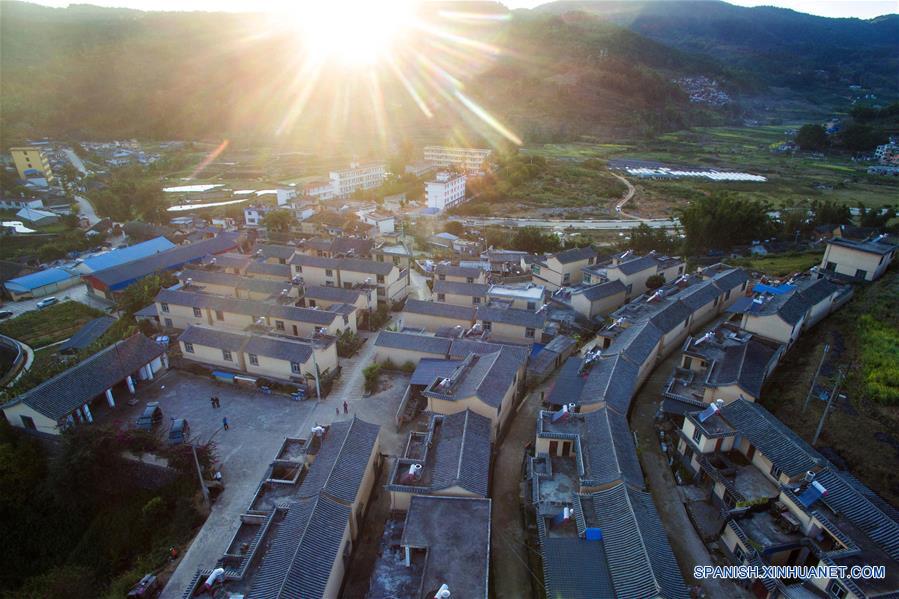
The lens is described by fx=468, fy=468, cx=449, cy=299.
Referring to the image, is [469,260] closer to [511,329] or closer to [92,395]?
[511,329]

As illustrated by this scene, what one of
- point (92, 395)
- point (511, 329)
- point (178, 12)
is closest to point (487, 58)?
point (178, 12)

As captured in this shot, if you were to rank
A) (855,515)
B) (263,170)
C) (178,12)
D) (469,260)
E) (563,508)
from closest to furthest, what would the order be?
(855,515), (563,508), (469,260), (263,170), (178,12)

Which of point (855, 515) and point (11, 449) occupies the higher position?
point (855, 515)

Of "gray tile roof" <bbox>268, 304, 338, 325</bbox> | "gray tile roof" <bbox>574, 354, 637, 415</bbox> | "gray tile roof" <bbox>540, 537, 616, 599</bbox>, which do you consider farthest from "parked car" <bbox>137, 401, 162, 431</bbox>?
"gray tile roof" <bbox>574, 354, 637, 415</bbox>

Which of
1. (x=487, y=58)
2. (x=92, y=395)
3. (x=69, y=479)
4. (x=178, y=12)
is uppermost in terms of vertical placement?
(x=178, y=12)

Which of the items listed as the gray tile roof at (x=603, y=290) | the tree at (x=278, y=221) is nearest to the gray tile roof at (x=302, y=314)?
the gray tile roof at (x=603, y=290)

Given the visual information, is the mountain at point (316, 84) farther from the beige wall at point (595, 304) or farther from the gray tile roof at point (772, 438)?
the gray tile roof at point (772, 438)
